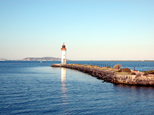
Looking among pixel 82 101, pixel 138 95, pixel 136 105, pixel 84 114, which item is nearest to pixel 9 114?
pixel 84 114

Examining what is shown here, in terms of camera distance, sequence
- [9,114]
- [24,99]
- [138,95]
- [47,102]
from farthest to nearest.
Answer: [138,95] < [24,99] < [47,102] < [9,114]

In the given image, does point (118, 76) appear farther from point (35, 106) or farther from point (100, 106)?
point (35, 106)

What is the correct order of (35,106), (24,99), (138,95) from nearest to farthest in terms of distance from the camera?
1. (35,106)
2. (24,99)
3. (138,95)

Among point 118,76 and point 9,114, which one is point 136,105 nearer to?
point 9,114

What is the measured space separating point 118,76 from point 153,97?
986 centimetres

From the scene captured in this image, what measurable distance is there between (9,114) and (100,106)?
7357 millimetres

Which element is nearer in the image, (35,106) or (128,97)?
(35,106)

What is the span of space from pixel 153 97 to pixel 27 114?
1284 cm

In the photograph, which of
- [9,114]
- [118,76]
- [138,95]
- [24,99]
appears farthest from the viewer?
[118,76]

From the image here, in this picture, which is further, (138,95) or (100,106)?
(138,95)

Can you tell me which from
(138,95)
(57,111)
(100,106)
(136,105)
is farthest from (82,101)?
(138,95)

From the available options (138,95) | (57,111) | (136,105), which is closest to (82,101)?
(57,111)

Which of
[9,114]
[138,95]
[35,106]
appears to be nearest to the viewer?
[9,114]

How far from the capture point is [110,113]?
1436 centimetres
